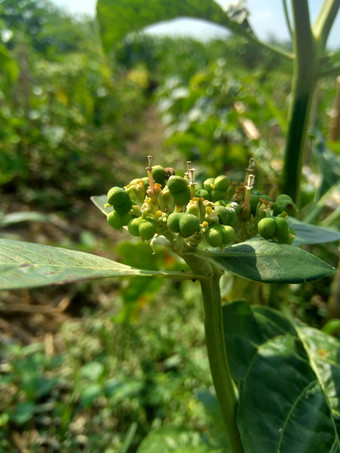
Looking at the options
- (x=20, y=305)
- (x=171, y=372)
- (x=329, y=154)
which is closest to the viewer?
(x=329, y=154)

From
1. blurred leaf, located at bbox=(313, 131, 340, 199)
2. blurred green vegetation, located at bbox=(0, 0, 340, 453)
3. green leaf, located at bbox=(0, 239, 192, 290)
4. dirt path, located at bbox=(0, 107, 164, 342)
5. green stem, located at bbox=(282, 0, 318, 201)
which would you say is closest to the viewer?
green leaf, located at bbox=(0, 239, 192, 290)

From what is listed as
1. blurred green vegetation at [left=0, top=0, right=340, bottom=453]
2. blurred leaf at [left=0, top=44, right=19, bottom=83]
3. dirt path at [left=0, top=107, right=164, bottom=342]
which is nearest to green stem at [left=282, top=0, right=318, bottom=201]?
blurred green vegetation at [left=0, top=0, right=340, bottom=453]

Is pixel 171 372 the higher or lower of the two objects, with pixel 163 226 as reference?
lower

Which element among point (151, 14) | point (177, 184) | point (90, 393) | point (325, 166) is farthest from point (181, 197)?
point (90, 393)

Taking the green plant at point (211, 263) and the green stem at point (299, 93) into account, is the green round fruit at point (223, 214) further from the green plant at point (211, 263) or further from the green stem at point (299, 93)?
the green stem at point (299, 93)

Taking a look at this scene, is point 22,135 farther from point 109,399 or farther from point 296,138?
point 296,138

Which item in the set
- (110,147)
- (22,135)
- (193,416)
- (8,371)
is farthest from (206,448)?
(110,147)

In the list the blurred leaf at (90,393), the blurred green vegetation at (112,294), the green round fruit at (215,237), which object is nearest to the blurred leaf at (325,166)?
the blurred green vegetation at (112,294)

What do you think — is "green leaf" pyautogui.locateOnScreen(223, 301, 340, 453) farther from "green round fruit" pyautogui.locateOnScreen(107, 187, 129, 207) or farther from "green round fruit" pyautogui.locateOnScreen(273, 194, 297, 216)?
"green round fruit" pyautogui.locateOnScreen(107, 187, 129, 207)
